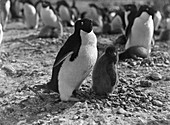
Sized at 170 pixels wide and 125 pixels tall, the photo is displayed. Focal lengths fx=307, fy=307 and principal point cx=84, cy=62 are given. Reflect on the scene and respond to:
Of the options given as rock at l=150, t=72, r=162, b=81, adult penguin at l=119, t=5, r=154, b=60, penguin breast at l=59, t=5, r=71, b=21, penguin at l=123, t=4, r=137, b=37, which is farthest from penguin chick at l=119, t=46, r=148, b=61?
penguin breast at l=59, t=5, r=71, b=21

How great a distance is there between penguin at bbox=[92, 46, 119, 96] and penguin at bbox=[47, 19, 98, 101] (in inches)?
7.4

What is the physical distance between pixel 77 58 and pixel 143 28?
287 centimetres

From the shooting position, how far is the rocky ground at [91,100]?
3.61 meters

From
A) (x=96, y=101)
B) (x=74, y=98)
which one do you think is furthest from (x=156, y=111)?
(x=74, y=98)

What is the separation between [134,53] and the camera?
5.98 metres

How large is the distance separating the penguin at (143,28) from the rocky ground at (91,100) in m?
0.57

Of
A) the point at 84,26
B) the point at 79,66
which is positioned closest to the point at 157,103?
the point at 79,66

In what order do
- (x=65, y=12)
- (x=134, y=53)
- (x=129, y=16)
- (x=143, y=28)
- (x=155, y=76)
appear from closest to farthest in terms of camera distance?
(x=155, y=76)
(x=134, y=53)
(x=143, y=28)
(x=129, y=16)
(x=65, y=12)

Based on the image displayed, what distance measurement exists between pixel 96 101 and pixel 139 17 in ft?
9.46

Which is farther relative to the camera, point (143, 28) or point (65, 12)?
point (65, 12)

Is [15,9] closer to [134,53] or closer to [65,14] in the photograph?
[65,14]

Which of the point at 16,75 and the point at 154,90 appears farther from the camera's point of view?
the point at 16,75

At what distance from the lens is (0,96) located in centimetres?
439

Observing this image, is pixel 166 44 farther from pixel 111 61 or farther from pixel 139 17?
pixel 111 61
